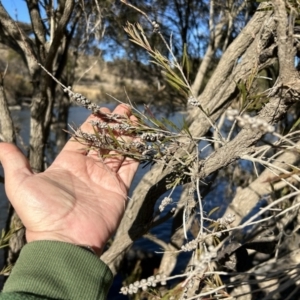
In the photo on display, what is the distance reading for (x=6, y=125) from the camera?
292 centimetres

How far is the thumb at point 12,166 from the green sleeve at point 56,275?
0.94 feet

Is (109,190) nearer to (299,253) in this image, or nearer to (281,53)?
(299,253)

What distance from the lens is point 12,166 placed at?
4.55 ft

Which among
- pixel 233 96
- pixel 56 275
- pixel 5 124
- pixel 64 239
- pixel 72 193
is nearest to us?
pixel 56 275

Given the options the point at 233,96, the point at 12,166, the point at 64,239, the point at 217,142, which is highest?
the point at 233,96

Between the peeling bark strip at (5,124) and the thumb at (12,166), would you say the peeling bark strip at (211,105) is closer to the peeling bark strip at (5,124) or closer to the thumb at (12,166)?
the thumb at (12,166)

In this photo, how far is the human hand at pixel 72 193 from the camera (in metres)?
1.36

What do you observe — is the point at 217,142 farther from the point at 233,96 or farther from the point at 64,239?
the point at 233,96

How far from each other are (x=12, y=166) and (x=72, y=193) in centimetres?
25

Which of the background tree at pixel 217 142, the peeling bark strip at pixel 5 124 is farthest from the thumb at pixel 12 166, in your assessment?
the peeling bark strip at pixel 5 124

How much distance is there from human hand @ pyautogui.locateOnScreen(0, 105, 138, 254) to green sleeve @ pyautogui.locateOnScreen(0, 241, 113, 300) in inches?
5.0

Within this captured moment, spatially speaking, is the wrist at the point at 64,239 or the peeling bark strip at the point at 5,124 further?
the peeling bark strip at the point at 5,124

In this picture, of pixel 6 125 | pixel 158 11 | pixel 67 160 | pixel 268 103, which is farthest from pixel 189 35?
pixel 268 103

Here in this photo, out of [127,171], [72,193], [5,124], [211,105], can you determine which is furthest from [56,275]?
[5,124]
